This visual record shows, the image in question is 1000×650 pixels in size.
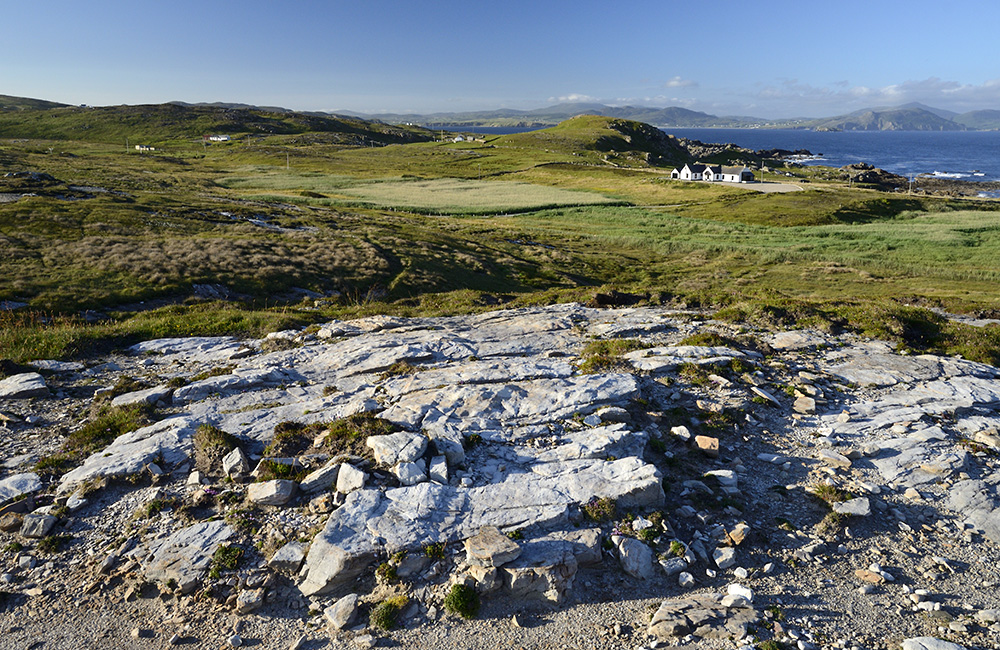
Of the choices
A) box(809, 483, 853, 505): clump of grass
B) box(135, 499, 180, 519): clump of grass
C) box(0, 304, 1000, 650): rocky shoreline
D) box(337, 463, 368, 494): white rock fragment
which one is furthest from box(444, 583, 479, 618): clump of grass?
box(809, 483, 853, 505): clump of grass

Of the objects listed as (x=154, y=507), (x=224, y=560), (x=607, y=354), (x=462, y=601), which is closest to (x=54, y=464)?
(x=154, y=507)

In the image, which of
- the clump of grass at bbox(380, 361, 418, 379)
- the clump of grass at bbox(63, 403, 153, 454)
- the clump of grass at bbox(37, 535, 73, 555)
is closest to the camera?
the clump of grass at bbox(37, 535, 73, 555)

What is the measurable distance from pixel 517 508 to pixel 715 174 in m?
165

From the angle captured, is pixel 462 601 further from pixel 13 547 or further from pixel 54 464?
pixel 54 464

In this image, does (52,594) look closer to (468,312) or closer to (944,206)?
(468,312)

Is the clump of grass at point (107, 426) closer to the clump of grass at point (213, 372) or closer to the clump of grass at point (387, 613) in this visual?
the clump of grass at point (213, 372)

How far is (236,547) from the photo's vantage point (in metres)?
9.99

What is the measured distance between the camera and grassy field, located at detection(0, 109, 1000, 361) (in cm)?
2852

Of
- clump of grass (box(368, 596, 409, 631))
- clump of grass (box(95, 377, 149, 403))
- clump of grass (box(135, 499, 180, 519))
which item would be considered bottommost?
clump of grass (box(368, 596, 409, 631))

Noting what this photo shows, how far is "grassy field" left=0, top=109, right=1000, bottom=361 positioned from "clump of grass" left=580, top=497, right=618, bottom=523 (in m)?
15.0

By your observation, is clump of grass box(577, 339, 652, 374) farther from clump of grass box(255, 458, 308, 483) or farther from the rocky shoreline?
clump of grass box(255, 458, 308, 483)

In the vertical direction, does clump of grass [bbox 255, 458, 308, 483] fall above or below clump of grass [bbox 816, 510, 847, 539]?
above

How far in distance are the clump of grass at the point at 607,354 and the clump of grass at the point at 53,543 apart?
42.1ft

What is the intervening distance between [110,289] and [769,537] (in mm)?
35212
